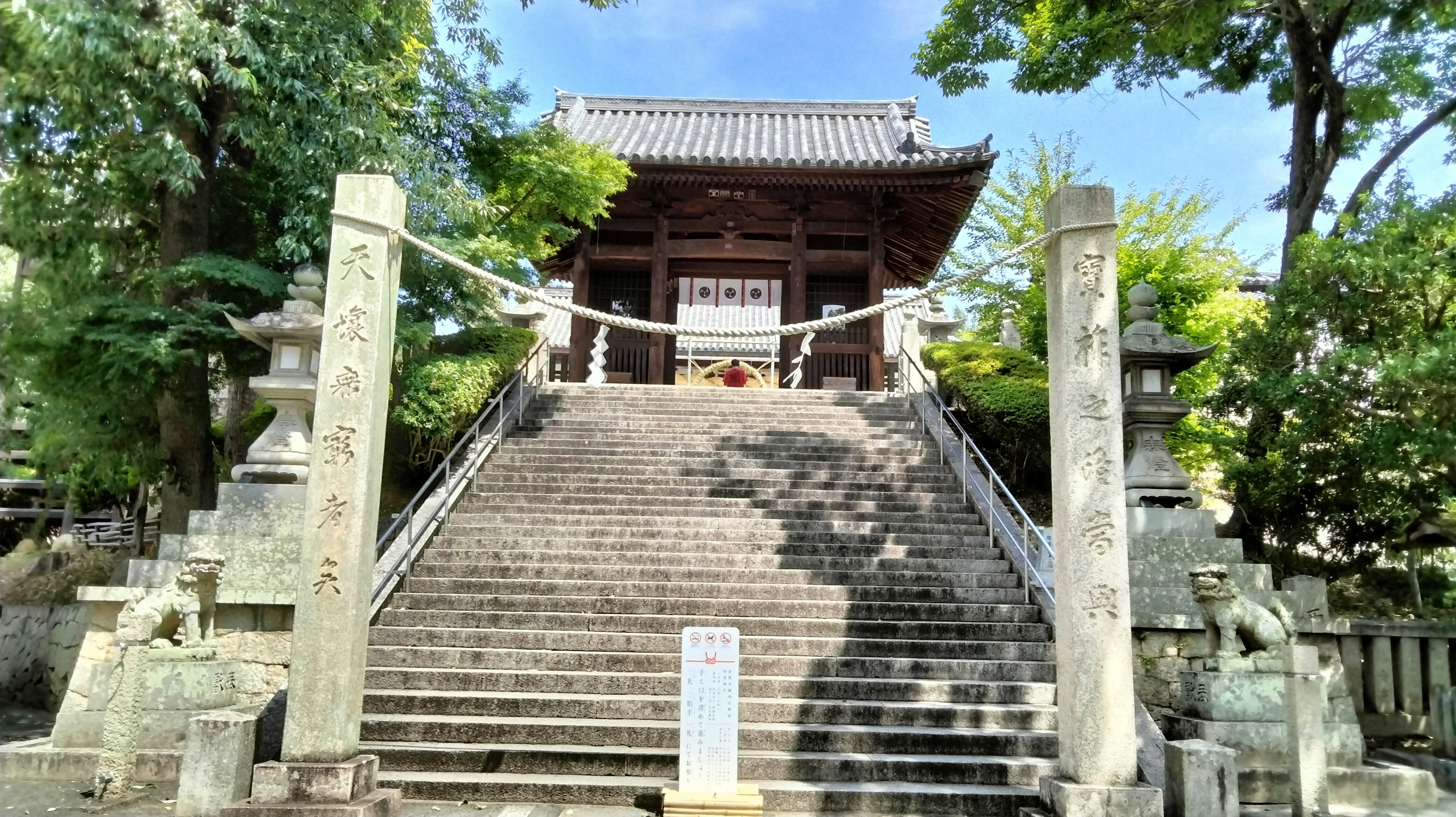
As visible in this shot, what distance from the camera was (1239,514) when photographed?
9906 millimetres

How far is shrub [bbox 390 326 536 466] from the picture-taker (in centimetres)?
884

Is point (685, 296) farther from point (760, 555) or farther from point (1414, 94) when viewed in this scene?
point (1414, 94)

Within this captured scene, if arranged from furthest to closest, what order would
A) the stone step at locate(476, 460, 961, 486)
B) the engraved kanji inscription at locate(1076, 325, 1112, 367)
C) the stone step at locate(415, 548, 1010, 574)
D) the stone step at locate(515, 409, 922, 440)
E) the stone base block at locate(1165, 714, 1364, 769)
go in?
the stone step at locate(515, 409, 922, 440) → the stone step at locate(476, 460, 961, 486) → the stone step at locate(415, 548, 1010, 574) → the stone base block at locate(1165, 714, 1364, 769) → the engraved kanji inscription at locate(1076, 325, 1112, 367)

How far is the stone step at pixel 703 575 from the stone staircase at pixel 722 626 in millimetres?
22

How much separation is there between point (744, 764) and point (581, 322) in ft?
40.4

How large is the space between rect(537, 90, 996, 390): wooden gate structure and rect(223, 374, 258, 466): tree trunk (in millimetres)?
6369

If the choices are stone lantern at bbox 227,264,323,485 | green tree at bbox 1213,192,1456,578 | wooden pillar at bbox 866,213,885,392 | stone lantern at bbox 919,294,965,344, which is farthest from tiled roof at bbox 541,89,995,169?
stone lantern at bbox 227,264,323,485

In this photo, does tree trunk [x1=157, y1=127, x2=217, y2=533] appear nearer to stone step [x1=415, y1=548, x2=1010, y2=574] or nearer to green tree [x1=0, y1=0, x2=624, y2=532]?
green tree [x1=0, y1=0, x2=624, y2=532]

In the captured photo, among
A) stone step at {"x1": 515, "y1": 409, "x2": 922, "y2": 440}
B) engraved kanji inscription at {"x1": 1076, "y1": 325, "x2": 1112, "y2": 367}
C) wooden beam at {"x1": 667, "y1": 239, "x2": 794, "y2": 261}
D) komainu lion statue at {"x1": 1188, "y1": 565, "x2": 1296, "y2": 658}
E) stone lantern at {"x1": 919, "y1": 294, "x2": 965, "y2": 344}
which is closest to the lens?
engraved kanji inscription at {"x1": 1076, "y1": 325, "x2": 1112, "y2": 367}

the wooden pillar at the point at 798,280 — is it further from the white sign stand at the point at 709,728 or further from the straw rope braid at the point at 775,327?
the white sign stand at the point at 709,728

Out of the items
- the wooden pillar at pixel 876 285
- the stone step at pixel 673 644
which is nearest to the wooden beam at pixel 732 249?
the wooden pillar at pixel 876 285

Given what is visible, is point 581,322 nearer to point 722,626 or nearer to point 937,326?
point 937,326

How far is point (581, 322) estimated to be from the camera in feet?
54.1

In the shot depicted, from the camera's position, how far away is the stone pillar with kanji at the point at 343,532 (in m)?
4.27
